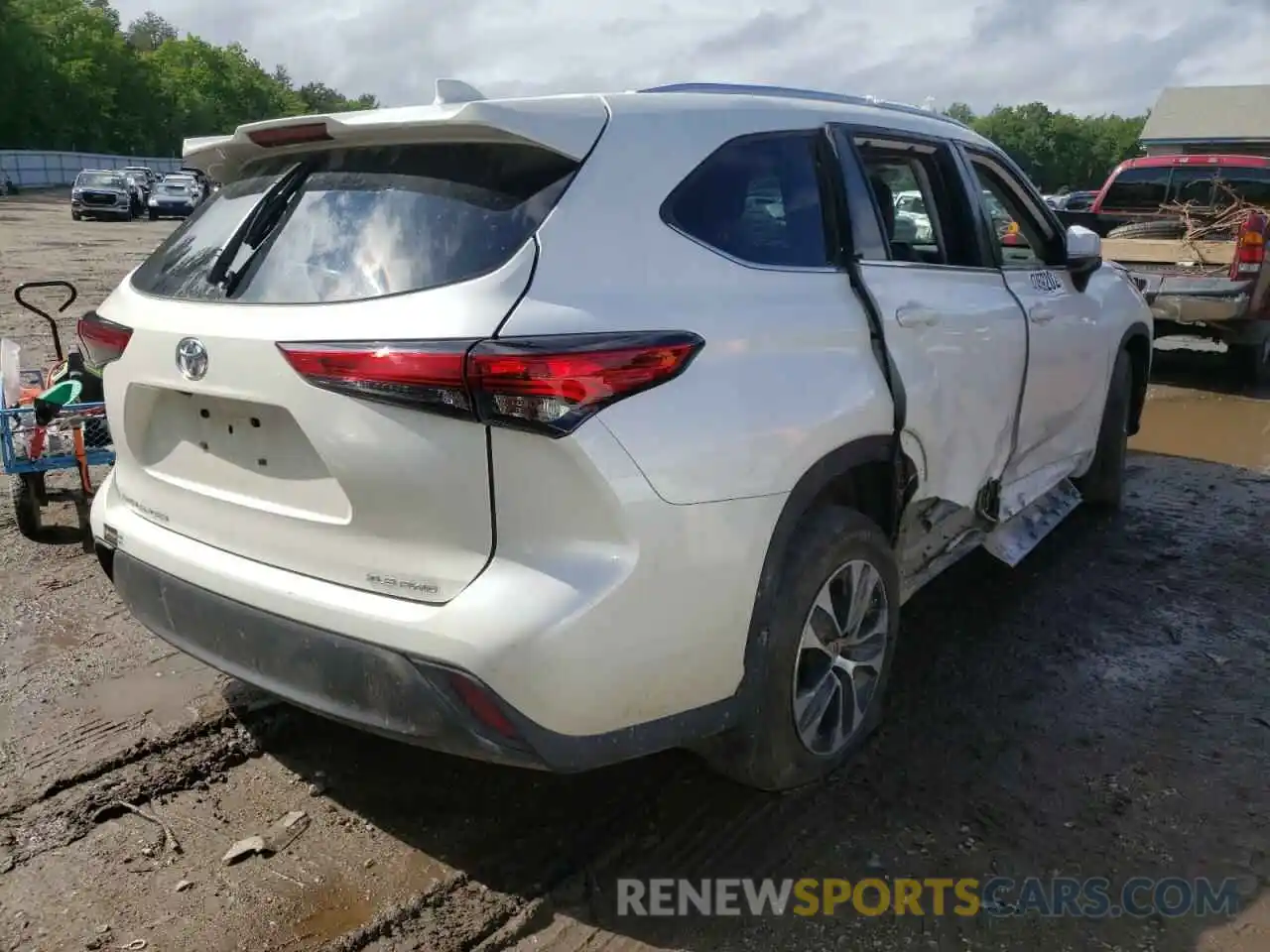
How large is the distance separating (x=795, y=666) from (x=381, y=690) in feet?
3.57

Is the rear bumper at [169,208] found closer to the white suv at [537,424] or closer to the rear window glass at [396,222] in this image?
the white suv at [537,424]

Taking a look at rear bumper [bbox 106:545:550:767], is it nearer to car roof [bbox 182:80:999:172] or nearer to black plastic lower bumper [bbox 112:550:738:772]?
black plastic lower bumper [bbox 112:550:738:772]

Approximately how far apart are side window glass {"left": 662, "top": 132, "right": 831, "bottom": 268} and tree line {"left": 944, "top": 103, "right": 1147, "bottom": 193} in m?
89.0

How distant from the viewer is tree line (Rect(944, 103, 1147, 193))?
93.1 meters

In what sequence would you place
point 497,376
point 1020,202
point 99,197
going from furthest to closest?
point 99,197, point 1020,202, point 497,376

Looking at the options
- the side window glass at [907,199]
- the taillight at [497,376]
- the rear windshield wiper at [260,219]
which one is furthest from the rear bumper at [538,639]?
the side window glass at [907,199]

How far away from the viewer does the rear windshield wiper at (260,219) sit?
9.20ft

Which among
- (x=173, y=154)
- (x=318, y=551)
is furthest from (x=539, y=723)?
(x=173, y=154)

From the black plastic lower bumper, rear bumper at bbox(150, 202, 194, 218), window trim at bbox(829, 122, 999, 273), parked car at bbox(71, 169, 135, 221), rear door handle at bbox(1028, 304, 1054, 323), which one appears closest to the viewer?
the black plastic lower bumper

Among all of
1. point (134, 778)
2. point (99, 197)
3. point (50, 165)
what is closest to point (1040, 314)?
point (134, 778)

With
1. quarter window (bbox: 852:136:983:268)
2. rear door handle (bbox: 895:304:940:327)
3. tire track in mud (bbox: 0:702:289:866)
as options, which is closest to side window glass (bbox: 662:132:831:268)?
rear door handle (bbox: 895:304:940:327)

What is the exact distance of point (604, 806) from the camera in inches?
124

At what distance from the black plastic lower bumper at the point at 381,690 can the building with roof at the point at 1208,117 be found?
129 feet

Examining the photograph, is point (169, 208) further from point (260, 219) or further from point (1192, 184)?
point (260, 219)
